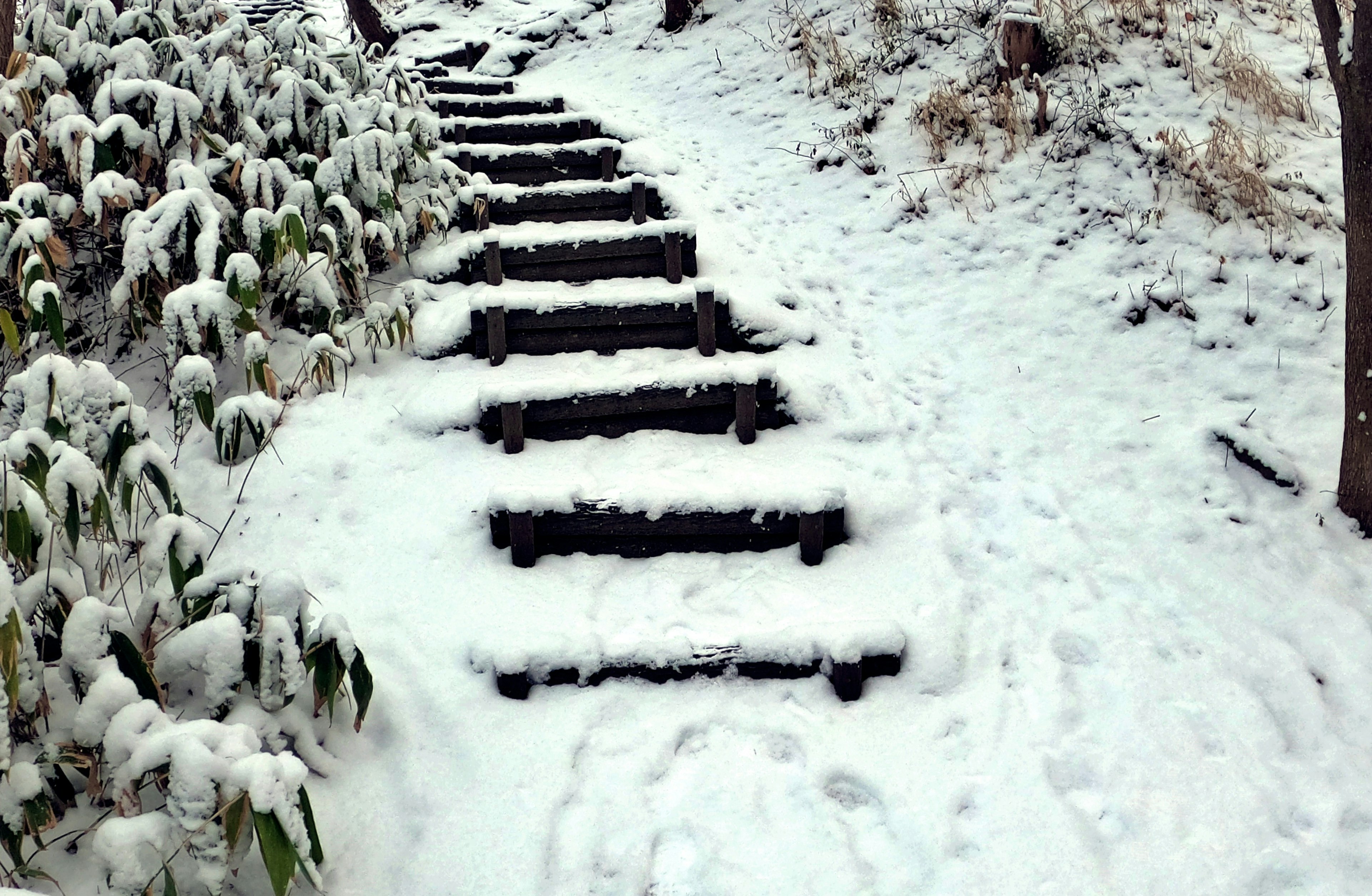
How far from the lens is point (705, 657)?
2469 mm

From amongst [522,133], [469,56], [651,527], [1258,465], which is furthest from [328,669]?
[469,56]

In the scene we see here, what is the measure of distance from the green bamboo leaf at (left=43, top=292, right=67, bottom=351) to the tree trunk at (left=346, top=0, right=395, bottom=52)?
22.6 feet

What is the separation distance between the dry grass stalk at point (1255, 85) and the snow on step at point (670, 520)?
11.2 feet

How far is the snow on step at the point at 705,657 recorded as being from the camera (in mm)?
2424

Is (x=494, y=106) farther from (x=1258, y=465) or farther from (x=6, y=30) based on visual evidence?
(x=1258, y=465)

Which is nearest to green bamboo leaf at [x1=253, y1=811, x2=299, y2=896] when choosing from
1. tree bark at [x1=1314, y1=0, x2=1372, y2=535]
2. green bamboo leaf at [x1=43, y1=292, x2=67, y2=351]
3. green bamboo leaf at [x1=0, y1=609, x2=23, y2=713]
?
green bamboo leaf at [x1=0, y1=609, x2=23, y2=713]

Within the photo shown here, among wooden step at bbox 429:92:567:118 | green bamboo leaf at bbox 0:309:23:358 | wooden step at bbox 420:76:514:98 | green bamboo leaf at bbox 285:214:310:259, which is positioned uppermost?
wooden step at bbox 420:76:514:98

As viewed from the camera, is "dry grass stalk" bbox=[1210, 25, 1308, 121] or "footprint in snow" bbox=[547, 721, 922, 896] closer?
"footprint in snow" bbox=[547, 721, 922, 896]

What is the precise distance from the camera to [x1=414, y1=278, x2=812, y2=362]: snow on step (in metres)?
3.71

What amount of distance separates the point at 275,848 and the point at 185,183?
8.50ft

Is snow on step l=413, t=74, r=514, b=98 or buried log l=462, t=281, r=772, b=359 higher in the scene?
snow on step l=413, t=74, r=514, b=98

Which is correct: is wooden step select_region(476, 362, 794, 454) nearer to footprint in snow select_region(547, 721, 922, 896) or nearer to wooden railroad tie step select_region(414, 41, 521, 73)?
footprint in snow select_region(547, 721, 922, 896)

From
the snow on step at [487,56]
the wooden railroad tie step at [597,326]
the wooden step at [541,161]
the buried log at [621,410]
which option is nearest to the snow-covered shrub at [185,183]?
the wooden railroad tie step at [597,326]

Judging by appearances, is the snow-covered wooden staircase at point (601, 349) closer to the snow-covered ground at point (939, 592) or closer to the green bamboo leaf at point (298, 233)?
the snow-covered ground at point (939, 592)
